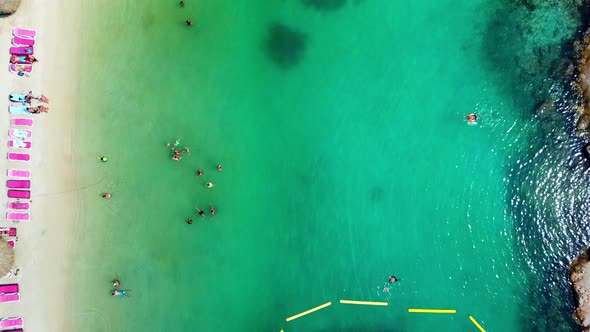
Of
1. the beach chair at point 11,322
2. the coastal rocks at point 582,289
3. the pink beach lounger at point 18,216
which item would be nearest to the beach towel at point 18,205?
the pink beach lounger at point 18,216

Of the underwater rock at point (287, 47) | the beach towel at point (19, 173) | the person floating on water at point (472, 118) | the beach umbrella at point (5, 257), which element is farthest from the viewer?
the underwater rock at point (287, 47)

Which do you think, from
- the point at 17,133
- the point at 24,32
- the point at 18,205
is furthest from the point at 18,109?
the point at 18,205

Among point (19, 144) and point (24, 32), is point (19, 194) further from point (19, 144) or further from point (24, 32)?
point (24, 32)

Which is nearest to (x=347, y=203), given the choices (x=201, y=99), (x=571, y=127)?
(x=201, y=99)

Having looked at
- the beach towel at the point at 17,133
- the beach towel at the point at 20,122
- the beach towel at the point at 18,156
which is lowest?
the beach towel at the point at 18,156

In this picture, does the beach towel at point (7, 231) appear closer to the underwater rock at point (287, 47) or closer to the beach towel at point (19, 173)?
the beach towel at point (19, 173)

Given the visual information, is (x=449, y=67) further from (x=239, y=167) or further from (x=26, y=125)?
(x=26, y=125)

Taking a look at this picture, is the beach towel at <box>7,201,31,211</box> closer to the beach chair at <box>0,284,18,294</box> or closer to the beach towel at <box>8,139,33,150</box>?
the beach towel at <box>8,139,33,150</box>

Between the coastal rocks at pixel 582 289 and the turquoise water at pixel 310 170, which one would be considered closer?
the coastal rocks at pixel 582 289
